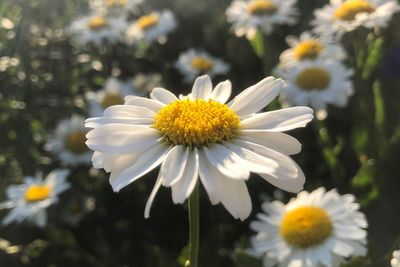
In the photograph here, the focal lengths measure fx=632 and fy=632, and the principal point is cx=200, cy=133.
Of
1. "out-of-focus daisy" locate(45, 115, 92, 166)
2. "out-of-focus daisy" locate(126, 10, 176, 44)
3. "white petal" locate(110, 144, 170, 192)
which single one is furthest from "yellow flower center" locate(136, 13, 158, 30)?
"white petal" locate(110, 144, 170, 192)

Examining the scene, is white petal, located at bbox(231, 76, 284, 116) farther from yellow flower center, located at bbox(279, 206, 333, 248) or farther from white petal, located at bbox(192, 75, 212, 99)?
yellow flower center, located at bbox(279, 206, 333, 248)

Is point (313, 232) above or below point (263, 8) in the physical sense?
below

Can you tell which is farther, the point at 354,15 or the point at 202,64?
the point at 202,64

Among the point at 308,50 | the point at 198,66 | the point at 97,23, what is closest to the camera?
the point at 308,50

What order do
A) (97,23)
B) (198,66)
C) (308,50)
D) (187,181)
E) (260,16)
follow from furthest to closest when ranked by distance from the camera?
(97,23) < (198,66) < (260,16) < (308,50) < (187,181)

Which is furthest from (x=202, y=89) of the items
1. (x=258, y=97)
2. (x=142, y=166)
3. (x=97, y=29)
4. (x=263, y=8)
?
(x=97, y=29)

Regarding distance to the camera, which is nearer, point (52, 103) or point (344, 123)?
point (52, 103)

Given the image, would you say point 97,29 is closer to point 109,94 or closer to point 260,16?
point 109,94

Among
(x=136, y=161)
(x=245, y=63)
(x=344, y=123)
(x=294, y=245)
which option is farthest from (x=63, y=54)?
→ (x=136, y=161)

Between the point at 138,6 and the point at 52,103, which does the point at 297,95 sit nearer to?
the point at 52,103
